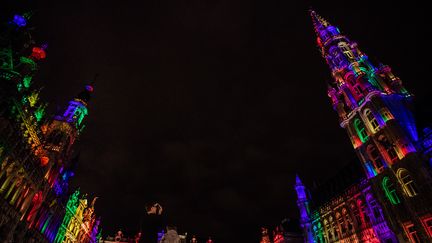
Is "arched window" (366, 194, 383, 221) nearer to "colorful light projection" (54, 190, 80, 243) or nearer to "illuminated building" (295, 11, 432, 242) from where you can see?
"illuminated building" (295, 11, 432, 242)

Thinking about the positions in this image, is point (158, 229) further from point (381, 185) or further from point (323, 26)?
point (323, 26)

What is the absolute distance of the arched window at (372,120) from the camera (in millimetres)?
35188

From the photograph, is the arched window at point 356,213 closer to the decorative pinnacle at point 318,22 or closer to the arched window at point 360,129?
the arched window at point 360,129

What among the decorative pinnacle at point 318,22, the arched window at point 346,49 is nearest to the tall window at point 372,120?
the arched window at point 346,49

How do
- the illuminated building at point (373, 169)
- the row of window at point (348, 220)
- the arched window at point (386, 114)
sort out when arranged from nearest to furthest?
the illuminated building at point (373, 169) → the arched window at point (386, 114) → the row of window at point (348, 220)

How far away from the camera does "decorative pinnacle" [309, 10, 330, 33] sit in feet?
181

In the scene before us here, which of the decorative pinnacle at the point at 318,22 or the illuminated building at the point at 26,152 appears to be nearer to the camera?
the illuminated building at the point at 26,152

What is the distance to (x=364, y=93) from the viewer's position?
38188mm

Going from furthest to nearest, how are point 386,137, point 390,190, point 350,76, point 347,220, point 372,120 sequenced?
point 350,76 → point 347,220 → point 372,120 → point 386,137 → point 390,190

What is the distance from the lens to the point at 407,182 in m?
29.1

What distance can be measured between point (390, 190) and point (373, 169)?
353 cm

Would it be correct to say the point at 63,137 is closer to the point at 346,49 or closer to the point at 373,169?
the point at 373,169

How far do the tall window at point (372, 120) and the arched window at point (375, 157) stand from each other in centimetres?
252

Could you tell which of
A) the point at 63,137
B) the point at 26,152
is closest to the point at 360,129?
the point at 26,152
